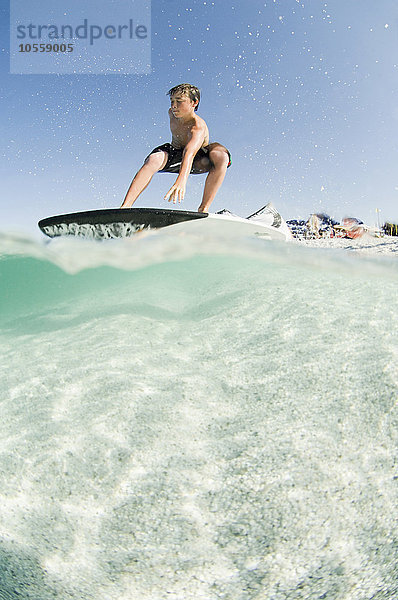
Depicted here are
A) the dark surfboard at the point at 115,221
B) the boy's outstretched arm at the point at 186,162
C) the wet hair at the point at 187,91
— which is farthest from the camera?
the wet hair at the point at 187,91

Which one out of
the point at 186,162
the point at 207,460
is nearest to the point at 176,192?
the point at 186,162

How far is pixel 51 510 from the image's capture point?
5.31 ft

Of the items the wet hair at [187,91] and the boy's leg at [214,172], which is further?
the boy's leg at [214,172]

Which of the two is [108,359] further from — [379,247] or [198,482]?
[379,247]

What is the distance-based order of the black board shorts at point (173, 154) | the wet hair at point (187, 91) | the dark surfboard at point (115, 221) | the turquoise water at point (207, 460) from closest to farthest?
the turquoise water at point (207, 460)
the dark surfboard at point (115, 221)
the wet hair at point (187, 91)
the black board shorts at point (173, 154)

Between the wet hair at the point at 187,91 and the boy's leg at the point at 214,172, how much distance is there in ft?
2.57

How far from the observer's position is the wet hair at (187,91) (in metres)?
5.38

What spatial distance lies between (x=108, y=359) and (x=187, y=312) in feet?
5.04

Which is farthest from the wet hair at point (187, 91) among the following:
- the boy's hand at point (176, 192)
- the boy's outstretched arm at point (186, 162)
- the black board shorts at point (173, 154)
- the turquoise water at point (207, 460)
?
the turquoise water at point (207, 460)

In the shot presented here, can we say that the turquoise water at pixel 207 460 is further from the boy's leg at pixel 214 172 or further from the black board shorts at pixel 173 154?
the black board shorts at pixel 173 154

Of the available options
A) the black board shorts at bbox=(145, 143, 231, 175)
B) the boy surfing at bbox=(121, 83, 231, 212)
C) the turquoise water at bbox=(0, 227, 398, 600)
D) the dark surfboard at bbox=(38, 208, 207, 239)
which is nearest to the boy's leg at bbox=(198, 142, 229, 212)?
the boy surfing at bbox=(121, 83, 231, 212)

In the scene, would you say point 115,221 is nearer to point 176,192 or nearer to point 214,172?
point 176,192

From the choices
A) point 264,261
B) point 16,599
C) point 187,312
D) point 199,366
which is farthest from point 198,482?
point 264,261

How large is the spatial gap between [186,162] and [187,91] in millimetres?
1122
